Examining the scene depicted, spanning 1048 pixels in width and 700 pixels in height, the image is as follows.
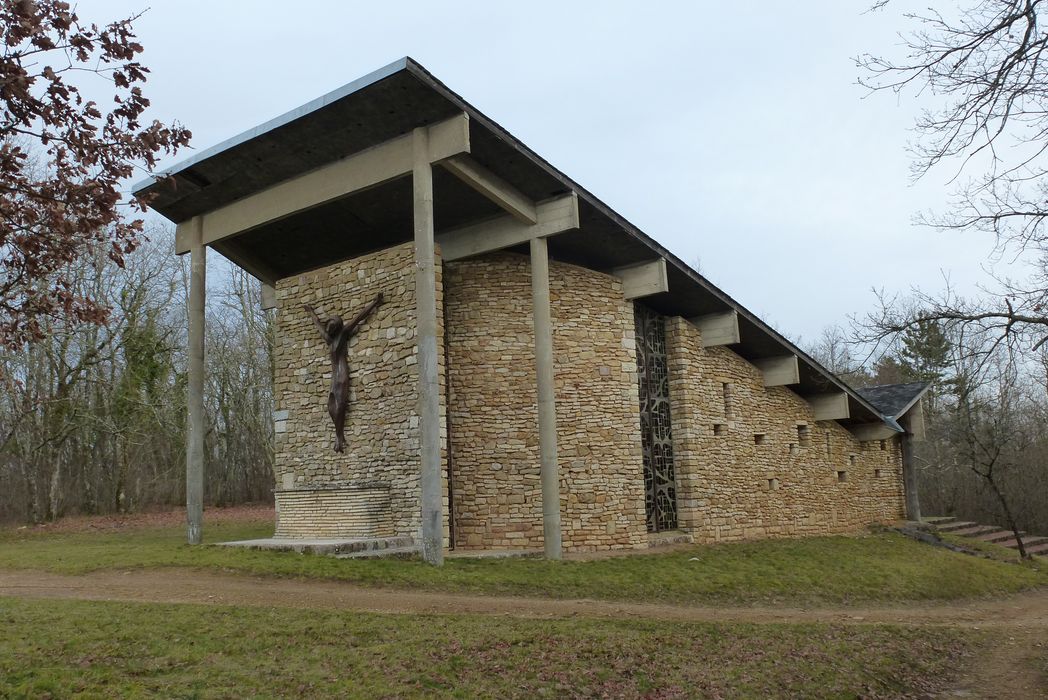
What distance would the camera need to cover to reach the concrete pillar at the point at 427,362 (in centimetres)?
1104

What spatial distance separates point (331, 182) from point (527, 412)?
17.1 feet

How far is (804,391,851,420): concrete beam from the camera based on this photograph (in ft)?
65.3

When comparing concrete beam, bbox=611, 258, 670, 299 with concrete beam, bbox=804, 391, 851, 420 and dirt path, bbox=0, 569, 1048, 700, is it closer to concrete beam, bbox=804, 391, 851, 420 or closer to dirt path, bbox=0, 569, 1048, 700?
dirt path, bbox=0, 569, 1048, 700

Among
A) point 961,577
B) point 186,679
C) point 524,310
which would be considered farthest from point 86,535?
point 961,577

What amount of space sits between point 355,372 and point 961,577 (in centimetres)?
1180

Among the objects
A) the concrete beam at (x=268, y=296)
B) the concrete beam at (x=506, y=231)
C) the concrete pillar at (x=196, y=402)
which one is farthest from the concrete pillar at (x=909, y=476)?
the concrete pillar at (x=196, y=402)

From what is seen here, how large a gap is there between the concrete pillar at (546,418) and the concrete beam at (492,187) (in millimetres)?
942

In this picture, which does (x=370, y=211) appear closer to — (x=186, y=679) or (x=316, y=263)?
(x=316, y=263)

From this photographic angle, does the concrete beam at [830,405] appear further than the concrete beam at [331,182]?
Yes

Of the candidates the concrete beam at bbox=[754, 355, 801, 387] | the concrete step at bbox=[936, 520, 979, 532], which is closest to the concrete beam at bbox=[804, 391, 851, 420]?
the concrete beam at bbox=[754, 355, 801, 387]

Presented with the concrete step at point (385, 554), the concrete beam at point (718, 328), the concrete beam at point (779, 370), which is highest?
the concrete beam at point (718, 328)

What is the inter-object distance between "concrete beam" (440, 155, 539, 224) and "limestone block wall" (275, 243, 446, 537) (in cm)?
168

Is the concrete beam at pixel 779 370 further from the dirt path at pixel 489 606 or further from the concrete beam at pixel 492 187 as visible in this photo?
the concrete beam at pixel 492 187

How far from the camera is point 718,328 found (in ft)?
57.2
